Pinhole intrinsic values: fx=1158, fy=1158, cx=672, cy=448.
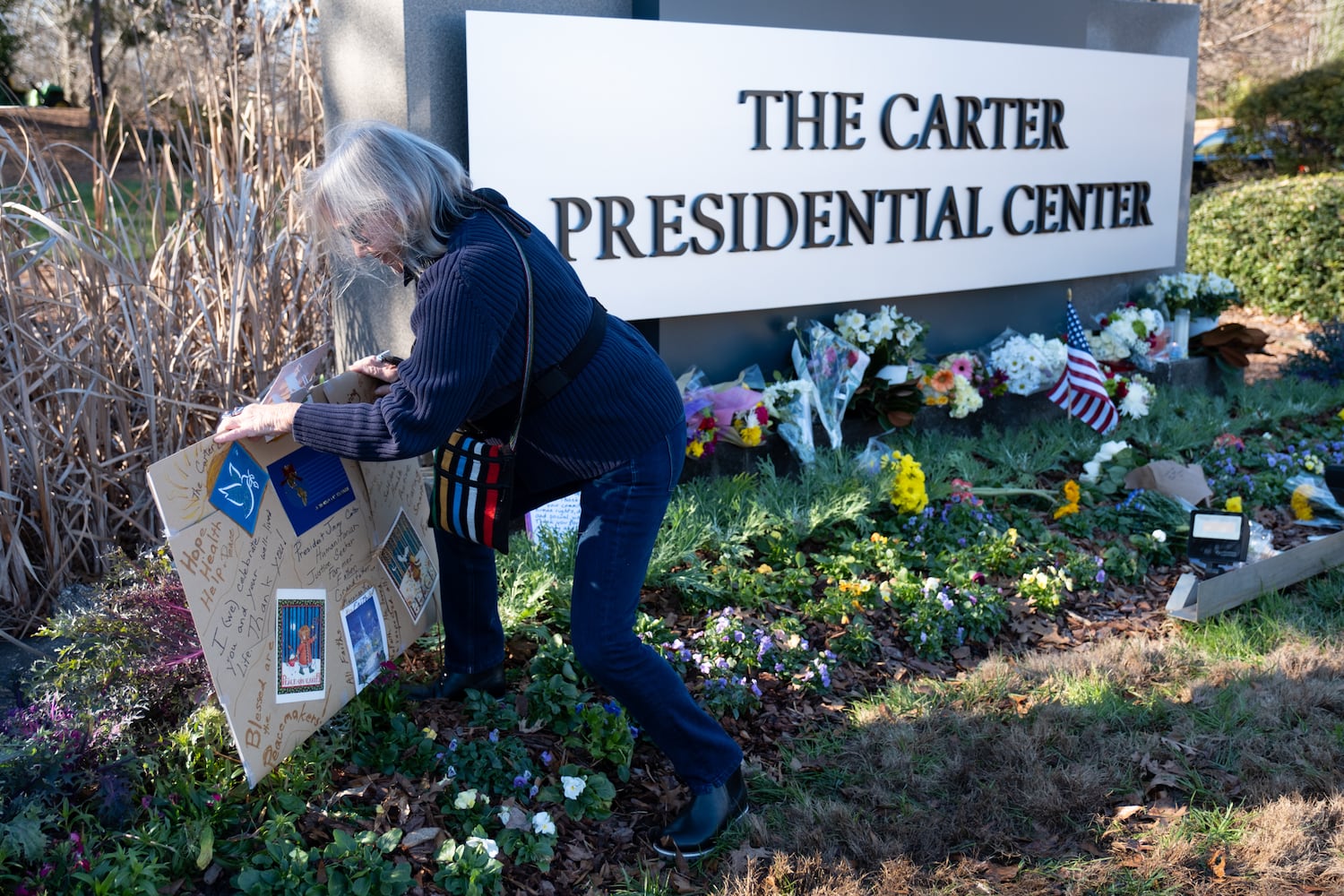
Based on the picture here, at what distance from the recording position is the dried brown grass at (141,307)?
11.8 ft

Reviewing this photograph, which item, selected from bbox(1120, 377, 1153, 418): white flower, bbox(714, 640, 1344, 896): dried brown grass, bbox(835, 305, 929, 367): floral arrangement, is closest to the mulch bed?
bbox(714, 640, 1344, 896): dried brown grass

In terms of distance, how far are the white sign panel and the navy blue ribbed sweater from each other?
93.6 inches

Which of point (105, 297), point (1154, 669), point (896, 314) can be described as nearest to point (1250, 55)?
point (896, 314)

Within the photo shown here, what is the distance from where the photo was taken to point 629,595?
2.65 m

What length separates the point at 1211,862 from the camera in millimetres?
2836

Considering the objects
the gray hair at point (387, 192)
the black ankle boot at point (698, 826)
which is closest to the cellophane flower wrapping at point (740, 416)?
the black ankle boot at point (698, 826)

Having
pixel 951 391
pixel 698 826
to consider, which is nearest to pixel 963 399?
pixel 951 391

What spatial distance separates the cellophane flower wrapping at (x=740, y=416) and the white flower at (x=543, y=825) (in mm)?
2519

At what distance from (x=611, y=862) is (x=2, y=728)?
1480mm

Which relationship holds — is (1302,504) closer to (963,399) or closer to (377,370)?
(963,399)

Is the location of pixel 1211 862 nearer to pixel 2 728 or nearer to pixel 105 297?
pixel 2 728

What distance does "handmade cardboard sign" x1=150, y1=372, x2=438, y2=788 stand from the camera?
242 cm

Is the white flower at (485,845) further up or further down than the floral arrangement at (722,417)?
further down

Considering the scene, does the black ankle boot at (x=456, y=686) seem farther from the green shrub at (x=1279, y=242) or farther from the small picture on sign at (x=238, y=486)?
the green shrub at (x=1279, y=242)
